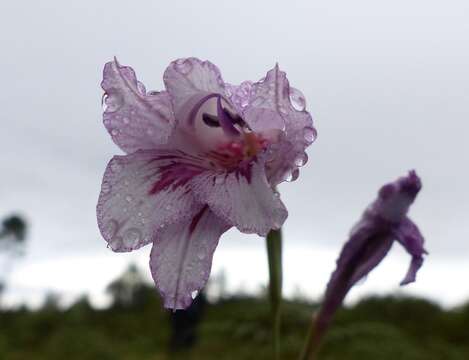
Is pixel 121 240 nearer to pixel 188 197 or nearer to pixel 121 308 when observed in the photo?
pixel 188 197

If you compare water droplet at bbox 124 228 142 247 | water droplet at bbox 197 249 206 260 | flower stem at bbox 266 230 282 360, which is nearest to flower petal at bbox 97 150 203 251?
water droplet at bbox 124 228 142 247

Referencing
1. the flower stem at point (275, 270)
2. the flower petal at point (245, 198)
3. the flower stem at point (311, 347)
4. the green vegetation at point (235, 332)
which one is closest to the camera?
the flower petal at point (245, 198)

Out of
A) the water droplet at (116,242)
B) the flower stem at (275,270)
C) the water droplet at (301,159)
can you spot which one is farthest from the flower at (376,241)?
the water droplet at (116,242)

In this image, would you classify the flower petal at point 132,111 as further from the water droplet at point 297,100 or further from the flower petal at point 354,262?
the flower petal at point 354,262

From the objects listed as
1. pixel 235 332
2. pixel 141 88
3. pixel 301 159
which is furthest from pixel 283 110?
pixel 235 332

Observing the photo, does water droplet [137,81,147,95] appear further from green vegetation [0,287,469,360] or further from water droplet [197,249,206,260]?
green vegetation [0,287,469,360]

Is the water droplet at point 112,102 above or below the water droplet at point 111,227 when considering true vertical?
above

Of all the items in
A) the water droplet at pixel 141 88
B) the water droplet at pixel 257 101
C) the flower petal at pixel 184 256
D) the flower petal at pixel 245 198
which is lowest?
the flower petal at pixel 184 256
